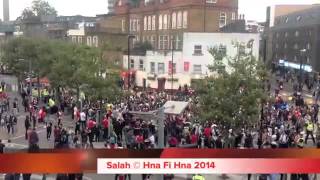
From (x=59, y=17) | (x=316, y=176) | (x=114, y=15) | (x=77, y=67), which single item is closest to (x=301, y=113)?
(x=316, y=176)

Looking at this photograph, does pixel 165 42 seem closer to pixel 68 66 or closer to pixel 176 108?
pixel 68 66

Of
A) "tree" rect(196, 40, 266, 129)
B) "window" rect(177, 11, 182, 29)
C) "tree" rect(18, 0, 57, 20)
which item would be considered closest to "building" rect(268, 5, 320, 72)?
"window" rect(177, 11, 182, 29)

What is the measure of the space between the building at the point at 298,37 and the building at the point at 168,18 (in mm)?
10670

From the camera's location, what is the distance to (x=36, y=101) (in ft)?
120

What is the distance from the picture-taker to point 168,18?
60.5 metres

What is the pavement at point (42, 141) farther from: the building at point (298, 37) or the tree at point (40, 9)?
the tree at point (40, 9)

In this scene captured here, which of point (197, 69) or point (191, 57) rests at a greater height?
point (191, 57)

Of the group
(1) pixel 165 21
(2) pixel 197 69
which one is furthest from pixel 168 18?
(2) pixel 197 69

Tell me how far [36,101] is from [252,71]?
64.9 ft

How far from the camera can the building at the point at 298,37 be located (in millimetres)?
62250

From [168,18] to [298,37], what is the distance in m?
19.5

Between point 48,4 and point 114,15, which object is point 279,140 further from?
point 48,4

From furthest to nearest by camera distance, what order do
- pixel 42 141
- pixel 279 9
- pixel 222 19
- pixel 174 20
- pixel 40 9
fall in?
pixel 40 9 < pixel 279 9 < pixel 174 20 < pixel 222 19 < pixel 42 141

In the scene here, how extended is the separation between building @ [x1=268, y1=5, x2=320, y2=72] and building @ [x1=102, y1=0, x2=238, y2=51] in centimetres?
1067
